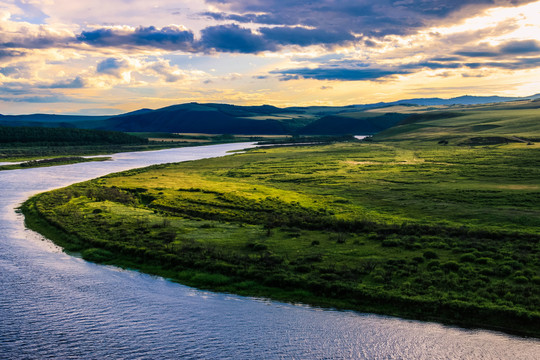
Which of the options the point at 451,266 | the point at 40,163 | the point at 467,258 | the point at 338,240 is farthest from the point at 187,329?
the point at 40,163

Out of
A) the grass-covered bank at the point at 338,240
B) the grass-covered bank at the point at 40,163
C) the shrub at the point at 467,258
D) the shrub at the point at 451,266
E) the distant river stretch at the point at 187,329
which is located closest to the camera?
the distant river stretch at the point at 187,329

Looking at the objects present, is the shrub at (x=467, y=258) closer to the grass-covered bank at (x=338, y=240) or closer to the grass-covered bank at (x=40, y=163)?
the grass-covered bank at (x=338, y=240)

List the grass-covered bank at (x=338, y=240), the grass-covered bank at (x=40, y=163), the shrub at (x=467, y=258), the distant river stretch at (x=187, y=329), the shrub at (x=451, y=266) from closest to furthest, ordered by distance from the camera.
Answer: the distant river stretch at (x=187, y=329) < the grass-covered bank at (x=338, y=240) < the shrub at (x=451, y=266) < the shrub at (x=467, y=258) < the grass-covered bank at (x=40, y=163)

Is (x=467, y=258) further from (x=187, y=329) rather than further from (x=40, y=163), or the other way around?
(x=40, y=163)

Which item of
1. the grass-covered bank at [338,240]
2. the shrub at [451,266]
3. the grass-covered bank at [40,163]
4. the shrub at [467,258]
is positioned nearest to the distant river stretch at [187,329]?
the grass-covered bank at [338,240]

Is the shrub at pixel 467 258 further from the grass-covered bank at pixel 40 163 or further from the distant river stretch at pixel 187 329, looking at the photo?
the grass-covered bank at pixel 40 163

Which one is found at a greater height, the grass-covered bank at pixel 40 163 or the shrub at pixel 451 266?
the grass-covered bank at pixel 40 163

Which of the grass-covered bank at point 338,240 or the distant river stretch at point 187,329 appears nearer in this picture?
the distant river stretch at point 187,329

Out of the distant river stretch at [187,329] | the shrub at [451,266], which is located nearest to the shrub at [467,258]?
the shrub at [451,266]
